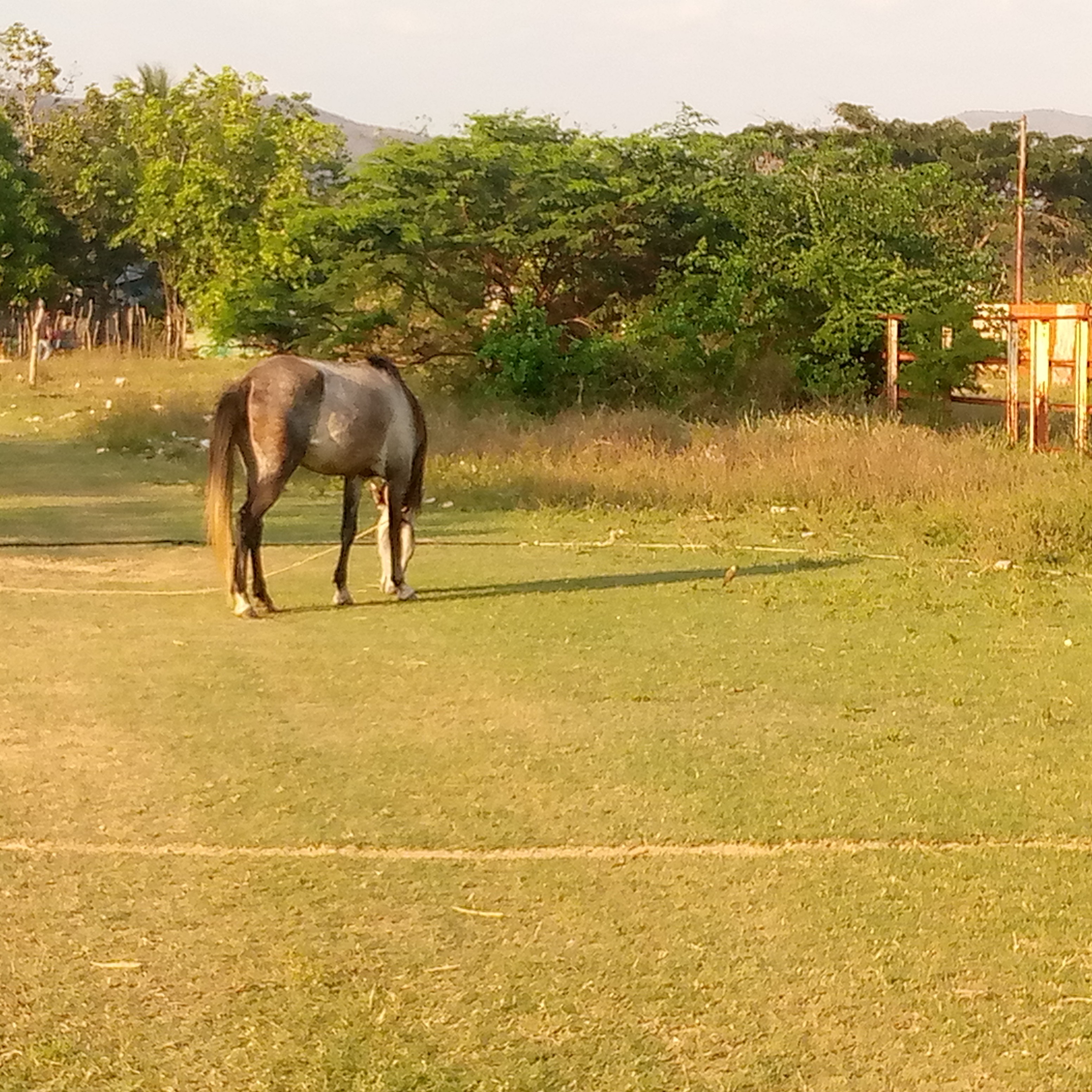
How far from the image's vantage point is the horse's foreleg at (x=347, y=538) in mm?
9789

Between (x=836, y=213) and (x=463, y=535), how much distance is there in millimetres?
11599

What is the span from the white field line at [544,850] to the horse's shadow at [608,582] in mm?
4352

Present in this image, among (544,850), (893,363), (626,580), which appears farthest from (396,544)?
Answer: (893,363)

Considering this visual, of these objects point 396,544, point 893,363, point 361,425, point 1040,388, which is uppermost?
point 893,363

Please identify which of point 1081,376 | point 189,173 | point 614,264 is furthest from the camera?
point 189,173

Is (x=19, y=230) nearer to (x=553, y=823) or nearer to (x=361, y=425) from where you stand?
(x=361, y=425)

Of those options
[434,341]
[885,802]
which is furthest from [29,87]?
[885,802]

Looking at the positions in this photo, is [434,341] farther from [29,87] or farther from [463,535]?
[29,87]

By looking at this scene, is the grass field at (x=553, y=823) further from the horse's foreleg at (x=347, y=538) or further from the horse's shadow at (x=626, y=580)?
the horse's foreleg at (x=347, y=538)

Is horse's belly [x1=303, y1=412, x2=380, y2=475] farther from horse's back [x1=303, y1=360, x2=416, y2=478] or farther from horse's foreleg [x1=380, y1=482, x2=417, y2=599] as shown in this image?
horse's foreleg [x1=380, y1=482, x2=417, y2=599]

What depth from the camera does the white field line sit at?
519 centimetres

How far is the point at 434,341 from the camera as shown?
2255 centimetres

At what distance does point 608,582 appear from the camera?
10742 millimetres

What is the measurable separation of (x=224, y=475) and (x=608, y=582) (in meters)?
2.63
